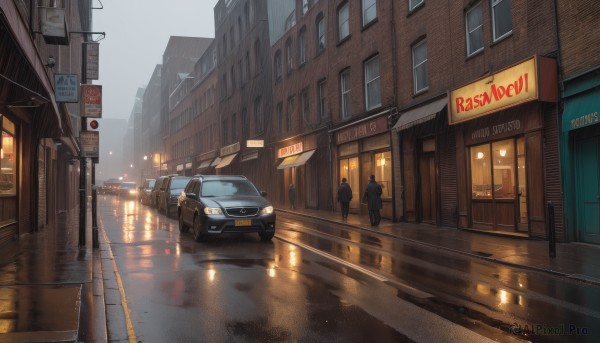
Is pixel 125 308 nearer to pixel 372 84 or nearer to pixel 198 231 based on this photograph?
pixel 198 231

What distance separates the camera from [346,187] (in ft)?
62.7

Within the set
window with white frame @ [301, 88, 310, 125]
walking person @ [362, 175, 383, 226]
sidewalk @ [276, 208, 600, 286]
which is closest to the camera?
sidewalk @ [276, 208, 600, 286]

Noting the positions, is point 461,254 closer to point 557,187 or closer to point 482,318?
point 557,187

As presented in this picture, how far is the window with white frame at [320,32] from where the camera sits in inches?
1004

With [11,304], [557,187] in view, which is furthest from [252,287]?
[557,187]

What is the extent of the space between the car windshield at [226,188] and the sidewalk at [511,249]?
4.12 meters

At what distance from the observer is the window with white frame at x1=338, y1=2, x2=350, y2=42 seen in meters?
23.0

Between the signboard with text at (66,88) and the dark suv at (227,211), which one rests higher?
the signboard with text at (66,88)

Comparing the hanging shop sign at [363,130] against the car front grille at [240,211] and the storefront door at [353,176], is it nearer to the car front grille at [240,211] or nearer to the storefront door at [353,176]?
the storefront door at [353,176]

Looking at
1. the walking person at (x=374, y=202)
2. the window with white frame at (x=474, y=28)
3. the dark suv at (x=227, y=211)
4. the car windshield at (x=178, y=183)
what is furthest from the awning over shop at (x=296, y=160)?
the dark suv at (x=227, y=211)

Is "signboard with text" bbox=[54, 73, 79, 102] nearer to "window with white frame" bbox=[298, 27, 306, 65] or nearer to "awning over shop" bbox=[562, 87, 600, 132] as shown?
"awning over shop" bbox=[562, 87, 600, 132]

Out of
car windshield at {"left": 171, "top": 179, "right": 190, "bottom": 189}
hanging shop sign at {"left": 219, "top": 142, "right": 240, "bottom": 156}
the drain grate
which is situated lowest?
the drain grate

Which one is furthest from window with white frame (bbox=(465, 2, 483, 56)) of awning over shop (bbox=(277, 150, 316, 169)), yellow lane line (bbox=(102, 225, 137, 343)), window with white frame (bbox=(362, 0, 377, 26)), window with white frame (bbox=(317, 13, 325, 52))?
awning over shop (bbox=(277, 150, 316, 169))

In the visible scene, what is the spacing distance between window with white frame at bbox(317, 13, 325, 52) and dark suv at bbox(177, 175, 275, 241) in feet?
46.2
